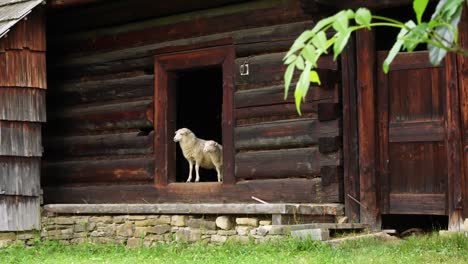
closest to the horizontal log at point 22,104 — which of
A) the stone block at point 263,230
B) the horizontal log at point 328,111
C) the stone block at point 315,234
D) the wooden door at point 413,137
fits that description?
the stone block at point 263,230

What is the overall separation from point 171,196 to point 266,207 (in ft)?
6.57

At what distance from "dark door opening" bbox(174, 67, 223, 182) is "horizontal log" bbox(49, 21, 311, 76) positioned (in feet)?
6.93

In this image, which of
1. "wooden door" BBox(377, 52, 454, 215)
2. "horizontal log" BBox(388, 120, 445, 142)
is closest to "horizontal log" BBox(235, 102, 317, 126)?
"wooden door" BBox(377, 52, 454, 215)

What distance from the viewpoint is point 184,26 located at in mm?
10477

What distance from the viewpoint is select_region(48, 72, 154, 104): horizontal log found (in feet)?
35.7

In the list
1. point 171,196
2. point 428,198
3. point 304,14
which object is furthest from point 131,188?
point 428,198

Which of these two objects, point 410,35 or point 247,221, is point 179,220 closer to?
point 247,221

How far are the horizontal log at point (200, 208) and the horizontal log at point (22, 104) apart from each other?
1.26 m

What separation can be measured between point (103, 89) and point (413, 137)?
458cm

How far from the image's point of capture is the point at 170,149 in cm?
1061

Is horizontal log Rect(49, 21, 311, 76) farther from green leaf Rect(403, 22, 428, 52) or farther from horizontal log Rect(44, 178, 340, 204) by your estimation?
green leaf Rect(403, 22, 428, 52)

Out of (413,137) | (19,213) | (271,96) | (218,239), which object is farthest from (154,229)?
(413,137)

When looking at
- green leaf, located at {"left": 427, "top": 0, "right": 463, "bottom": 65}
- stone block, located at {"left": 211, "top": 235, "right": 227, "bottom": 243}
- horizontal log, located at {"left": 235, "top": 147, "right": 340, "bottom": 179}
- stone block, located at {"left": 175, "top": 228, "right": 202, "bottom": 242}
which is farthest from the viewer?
stone block, located at {"left": 175, "top": 228, "right": 202, "bottom": 242}

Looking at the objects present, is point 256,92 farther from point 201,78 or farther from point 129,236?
point 201,78
